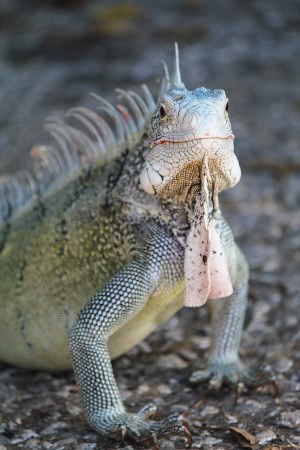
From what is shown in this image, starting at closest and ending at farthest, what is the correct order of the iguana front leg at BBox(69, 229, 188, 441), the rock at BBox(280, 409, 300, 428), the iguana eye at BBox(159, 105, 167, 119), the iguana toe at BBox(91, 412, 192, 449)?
the iguana eye at BBox(159, 105, 167, 119), the iguana toe at BBox(91, 412, 192, 449), the iguana front leg at BBox(69, 229, 188, 441), the rock at BBox(280, 409, 300, 428)

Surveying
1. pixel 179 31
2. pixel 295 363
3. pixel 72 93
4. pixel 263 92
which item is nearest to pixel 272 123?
pixel 263 92

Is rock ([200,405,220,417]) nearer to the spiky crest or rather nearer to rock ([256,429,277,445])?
rock ([256,429,277,445])

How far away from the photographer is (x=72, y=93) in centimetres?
1270

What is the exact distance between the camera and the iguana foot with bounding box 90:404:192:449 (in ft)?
14.9

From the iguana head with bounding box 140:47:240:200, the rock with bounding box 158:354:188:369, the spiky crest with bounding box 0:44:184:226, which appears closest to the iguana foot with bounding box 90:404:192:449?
the rock with bounding box 158:354:188:369

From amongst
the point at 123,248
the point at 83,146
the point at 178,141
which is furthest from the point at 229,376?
the point at 83,146

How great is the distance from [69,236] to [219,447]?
188 cm

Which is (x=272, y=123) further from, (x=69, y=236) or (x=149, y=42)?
(x=69, y=236)

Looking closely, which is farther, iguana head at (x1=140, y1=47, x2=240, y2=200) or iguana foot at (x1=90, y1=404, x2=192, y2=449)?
iguana foot at (x1=90, y1=404, x2=192, y2=449)

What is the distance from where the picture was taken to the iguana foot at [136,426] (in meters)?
4.55

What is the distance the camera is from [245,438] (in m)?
4.64

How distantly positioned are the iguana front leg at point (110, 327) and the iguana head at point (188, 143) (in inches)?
19.9

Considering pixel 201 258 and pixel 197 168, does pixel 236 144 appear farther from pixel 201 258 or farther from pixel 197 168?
pixel 197 168

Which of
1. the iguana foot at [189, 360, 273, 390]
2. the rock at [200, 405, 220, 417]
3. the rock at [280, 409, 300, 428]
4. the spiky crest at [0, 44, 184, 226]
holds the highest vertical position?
the spiky crest at [0, 44, 184, 226]
